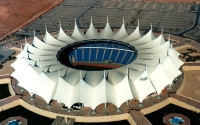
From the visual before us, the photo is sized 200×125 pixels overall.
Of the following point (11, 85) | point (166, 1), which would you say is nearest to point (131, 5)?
point (166, 1)

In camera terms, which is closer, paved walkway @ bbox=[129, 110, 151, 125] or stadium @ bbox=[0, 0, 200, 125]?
paved walkway @ bbox=[129, 110, 151, 125]

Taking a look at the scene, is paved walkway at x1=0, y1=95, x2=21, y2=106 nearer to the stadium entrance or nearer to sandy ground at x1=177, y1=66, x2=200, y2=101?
the stadium entrance

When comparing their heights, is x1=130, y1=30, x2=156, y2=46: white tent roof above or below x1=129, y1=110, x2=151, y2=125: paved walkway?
above

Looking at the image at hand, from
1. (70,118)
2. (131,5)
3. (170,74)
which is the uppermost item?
(131,5)

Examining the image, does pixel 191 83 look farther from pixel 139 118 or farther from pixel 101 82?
pixel 101 82

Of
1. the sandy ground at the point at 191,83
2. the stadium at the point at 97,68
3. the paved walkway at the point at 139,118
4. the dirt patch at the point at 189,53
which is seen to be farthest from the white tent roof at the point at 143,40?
the paved walkway at the point at 139,118

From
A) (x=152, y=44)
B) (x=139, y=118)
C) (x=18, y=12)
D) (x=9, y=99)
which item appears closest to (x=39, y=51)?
(x=9, y=99)

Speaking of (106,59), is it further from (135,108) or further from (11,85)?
(11,85)

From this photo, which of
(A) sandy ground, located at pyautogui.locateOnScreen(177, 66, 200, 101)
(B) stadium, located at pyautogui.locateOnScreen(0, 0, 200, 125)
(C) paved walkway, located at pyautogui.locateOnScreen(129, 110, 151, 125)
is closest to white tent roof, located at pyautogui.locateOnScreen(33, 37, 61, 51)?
(B) stadium, located at pyautogui.locateOnScreen(0, 0, 200, 125)
